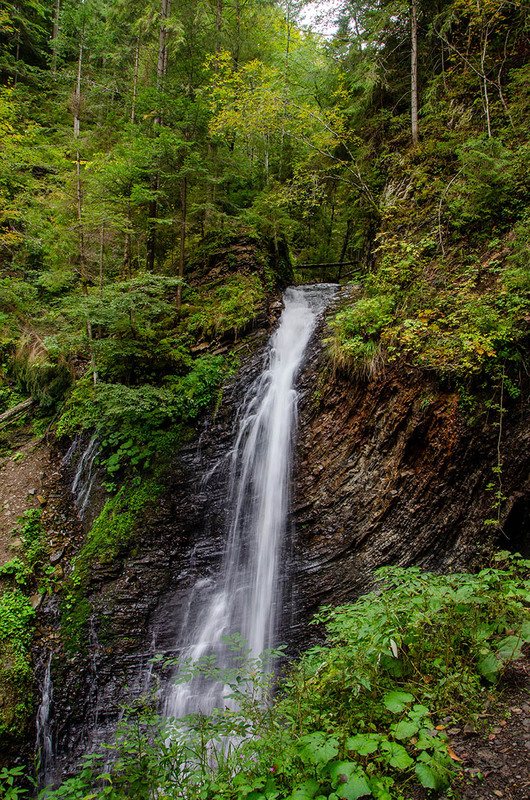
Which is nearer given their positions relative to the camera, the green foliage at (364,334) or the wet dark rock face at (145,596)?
the wet dark rock face at (145,596)

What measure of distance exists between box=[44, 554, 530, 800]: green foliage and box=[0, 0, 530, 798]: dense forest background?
0.21 m

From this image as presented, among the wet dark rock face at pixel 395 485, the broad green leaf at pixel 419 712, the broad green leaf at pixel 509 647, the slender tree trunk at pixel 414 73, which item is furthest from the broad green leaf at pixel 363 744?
the slender tree trunk at pixel 414 73

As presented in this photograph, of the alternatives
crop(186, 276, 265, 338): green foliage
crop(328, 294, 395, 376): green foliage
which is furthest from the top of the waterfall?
crop(328, 294, 395, 376): green foliage

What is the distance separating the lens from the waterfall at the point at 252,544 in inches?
206

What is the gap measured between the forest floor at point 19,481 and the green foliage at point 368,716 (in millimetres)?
5263

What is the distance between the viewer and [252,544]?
238 inches

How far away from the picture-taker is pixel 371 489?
17.3 ft

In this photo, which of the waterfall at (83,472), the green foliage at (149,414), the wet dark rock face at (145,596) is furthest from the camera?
the waterfall at (83,472)

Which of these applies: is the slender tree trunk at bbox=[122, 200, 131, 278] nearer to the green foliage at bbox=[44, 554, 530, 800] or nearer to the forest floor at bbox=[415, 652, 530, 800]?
the green foliage at bbox=[44, 554, 530, 800]

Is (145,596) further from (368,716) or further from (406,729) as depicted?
(406,729)

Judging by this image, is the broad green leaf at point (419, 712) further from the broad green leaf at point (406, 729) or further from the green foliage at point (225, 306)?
the green foliage at point (225, 306)

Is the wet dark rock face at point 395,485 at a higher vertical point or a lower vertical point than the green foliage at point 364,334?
lower

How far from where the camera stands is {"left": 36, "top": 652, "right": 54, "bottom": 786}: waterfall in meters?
5.02

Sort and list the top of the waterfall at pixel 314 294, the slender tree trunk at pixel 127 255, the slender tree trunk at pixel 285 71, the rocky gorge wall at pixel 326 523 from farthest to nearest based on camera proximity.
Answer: the top of the waterfall at pixel 314 294
the slender tree trunk at pixel 127 255
the slender tree trunk at pixel 285 71
the rocky gorge wall at pixel 326 523
